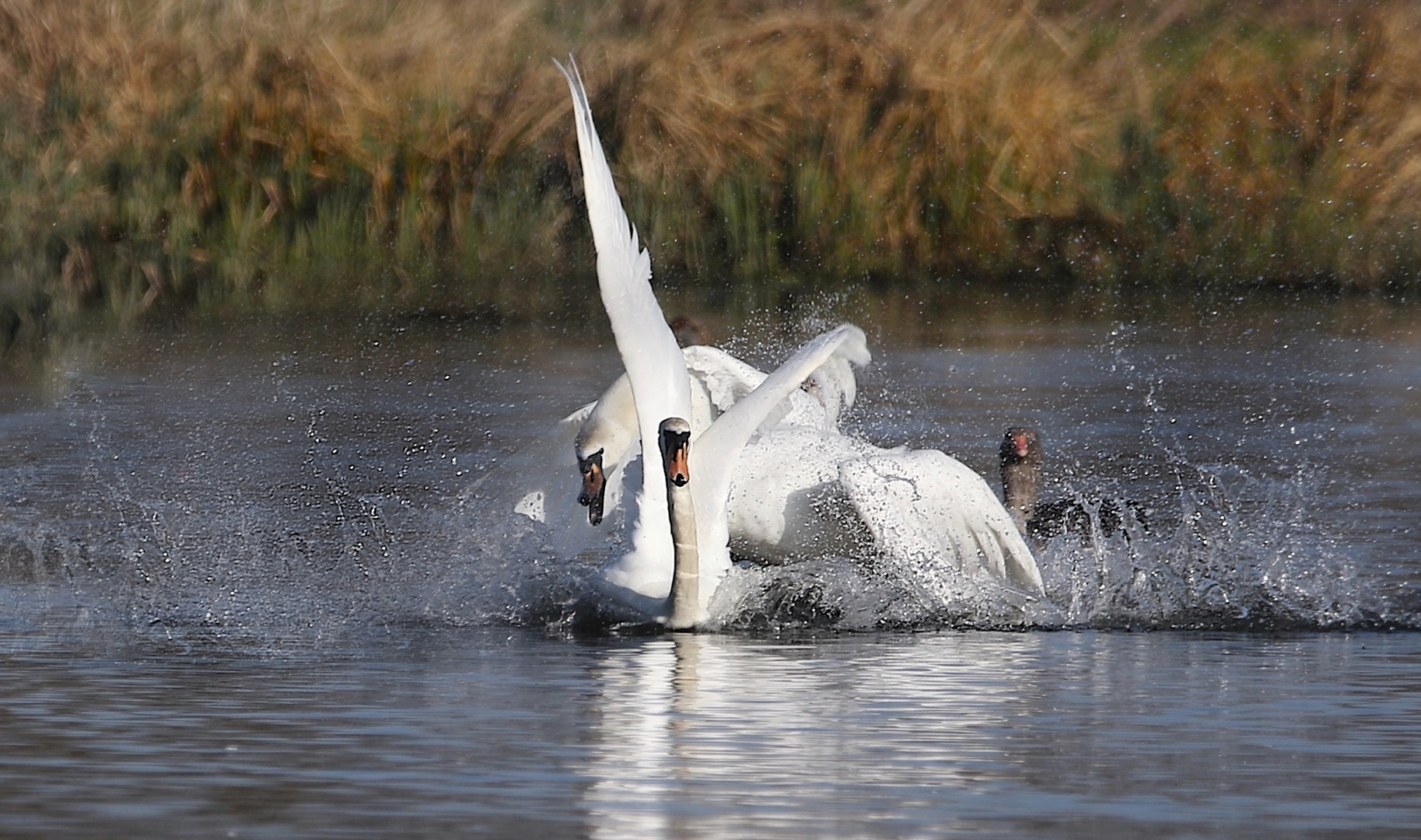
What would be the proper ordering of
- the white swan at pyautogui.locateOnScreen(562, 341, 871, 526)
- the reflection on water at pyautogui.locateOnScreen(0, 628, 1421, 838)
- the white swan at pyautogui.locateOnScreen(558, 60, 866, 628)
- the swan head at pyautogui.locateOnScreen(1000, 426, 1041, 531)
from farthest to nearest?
1. the swan head at pyautogui.locateOnScreen(1000, 426, 1041, 531)
2. the white swan at pyautogui.locateOnScreen(562, 341, 871, 526)
3. the white swan at pyautogui.locateOnScreen(558, 60, 866, 628)
4. the reflection on water at pyautogui.locateOnScreen(0, 628, 1421, 838)

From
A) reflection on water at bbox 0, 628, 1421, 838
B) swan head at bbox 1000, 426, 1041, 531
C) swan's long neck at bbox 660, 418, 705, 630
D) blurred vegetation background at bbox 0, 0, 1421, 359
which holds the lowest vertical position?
reflection on water at bbox 0, 628, 1421, 838

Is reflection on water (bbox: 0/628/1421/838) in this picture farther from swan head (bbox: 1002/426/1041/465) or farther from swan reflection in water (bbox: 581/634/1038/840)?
swan head (bbox: 1002/426/1041/465)

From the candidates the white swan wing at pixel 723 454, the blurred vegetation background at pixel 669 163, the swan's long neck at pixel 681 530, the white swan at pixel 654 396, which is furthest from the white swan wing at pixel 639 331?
the blurred vegetation background at pixel 669 163

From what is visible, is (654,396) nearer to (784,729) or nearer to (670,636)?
(670,636)

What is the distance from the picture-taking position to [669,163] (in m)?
16.7

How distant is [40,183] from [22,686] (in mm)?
10291

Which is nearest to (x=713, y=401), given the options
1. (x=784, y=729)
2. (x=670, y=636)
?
(x=670, y=636)

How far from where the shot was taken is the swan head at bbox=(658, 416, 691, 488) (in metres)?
7.99

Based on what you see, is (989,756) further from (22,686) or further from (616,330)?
(616,330)

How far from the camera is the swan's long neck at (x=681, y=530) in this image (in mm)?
7949

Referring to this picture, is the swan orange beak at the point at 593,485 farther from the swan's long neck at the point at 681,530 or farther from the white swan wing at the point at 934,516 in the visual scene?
the white swan wing at the point at 934,516

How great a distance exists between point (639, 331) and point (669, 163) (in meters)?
8.35

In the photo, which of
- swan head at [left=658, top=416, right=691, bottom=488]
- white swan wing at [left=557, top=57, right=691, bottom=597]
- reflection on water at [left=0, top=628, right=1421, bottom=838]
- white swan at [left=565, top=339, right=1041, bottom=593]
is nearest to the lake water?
reflection on water at [left=0, top=628, right=1421, bottom=838]

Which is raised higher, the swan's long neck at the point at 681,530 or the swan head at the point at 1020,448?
the swan head at the point at 1020,448
